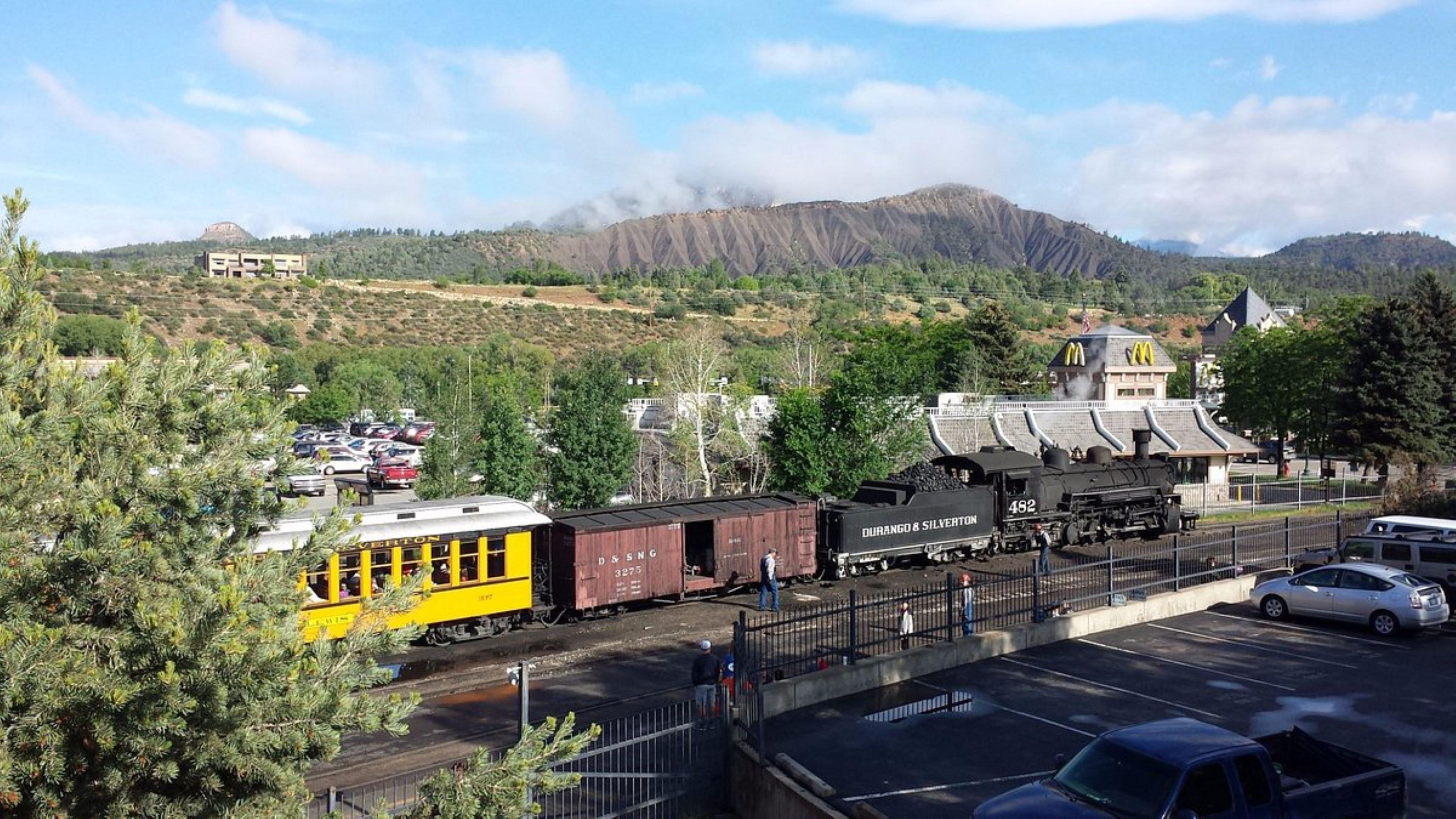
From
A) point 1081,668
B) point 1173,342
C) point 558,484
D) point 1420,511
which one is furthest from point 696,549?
→ point 1173,342

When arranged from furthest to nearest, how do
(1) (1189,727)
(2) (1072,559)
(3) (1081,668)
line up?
1. (2) (1072,559)
2. (3) (1081,668)
3. (1) (1189,727)

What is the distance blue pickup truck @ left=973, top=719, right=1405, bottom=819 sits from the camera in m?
9.46

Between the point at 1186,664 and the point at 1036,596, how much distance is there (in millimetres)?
2787

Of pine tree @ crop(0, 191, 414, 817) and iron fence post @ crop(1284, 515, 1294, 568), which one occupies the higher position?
pine tree @ crop(0, 191, 414, 817)

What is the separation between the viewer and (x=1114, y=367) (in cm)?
6944

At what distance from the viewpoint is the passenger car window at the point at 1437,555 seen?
2214 cm

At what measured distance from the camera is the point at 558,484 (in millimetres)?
33188

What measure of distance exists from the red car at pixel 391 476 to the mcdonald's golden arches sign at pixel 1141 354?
4763 centimetres

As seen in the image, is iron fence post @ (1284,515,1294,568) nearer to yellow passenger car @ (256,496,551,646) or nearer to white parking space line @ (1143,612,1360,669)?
white parking space line @ (1143,612,1360,669)

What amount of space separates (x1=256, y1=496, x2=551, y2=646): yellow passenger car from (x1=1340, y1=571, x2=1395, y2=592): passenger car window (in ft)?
54.2

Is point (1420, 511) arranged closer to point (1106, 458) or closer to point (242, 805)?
point (1106, 458)

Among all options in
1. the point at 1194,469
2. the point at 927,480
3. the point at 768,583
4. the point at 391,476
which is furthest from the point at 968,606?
the point at 1194,469

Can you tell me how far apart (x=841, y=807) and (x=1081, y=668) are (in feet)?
25.7

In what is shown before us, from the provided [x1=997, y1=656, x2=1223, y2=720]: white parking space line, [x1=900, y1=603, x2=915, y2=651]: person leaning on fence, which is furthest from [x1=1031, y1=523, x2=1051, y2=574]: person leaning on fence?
[x1=900, y1=603, x2=915, y2=651]: person leaning on fence
